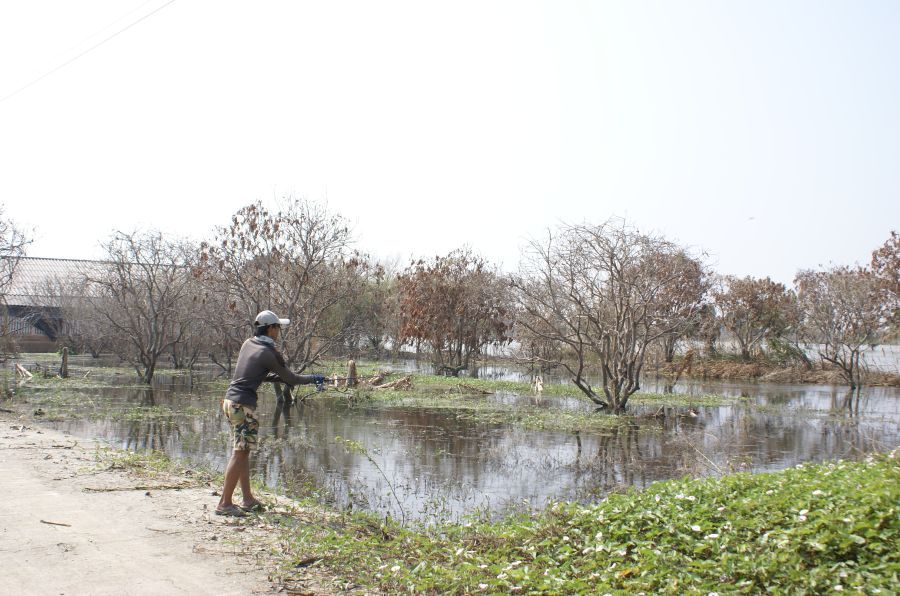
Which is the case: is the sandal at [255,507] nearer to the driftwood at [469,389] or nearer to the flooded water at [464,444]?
the flooded water at [464,444]

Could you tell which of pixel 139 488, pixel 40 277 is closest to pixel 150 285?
pixel 139 488

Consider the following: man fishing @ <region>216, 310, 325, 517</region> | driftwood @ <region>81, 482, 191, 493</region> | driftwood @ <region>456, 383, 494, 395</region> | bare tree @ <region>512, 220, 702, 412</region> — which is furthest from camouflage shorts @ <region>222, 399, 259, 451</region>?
driftwood @ <region>456, 383, 494, 395</region>

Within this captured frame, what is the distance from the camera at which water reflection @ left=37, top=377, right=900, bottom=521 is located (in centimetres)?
1070

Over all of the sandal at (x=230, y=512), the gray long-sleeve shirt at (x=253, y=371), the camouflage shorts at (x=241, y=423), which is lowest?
the sandal at (x=230, y=512)

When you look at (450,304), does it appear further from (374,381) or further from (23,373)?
(23,373)

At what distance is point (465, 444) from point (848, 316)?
89.8ft

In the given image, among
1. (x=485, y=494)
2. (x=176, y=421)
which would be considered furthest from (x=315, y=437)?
(x=485, y=494)

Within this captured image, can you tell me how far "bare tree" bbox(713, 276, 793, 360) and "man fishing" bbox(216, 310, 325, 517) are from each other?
40.8 m

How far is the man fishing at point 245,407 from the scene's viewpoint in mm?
7625

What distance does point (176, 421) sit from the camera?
17531 mm

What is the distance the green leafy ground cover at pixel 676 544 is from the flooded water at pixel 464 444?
2.21 m

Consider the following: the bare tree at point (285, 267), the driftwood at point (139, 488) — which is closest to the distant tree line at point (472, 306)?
the bare tree at point (285, 267)

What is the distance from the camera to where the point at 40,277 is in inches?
2016

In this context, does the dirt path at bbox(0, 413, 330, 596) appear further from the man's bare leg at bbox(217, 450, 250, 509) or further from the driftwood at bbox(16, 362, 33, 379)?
the driftwood at bbox(16, 362, 33, 379)
